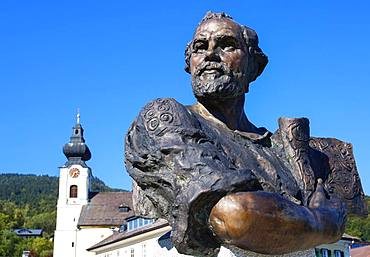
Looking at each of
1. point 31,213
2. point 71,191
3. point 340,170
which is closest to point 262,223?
point 340,170

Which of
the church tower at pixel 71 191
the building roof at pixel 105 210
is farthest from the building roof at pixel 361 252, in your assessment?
the church tower at pixel 71 191

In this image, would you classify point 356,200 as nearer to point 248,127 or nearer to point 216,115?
point 248,127

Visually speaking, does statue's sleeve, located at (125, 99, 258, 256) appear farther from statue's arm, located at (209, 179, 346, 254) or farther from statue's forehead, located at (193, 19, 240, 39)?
statue's forehead, located at (193, 19, 240, 39)

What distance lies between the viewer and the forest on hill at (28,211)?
196 ft

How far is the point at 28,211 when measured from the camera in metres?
99.4

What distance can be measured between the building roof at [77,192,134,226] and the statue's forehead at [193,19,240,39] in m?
47.0

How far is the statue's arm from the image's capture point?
177cm

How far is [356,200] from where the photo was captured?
8.63 ft

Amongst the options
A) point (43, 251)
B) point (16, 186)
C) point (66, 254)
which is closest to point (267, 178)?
point (66, 254)

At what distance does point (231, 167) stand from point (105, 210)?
51.0m

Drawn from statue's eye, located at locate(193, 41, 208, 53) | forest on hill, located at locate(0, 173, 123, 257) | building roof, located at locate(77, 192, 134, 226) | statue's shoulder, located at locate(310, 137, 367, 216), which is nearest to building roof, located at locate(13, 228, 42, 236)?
forest on hill, located at locate(0, 173, 123, 257)

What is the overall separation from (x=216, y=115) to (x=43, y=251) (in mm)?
65189

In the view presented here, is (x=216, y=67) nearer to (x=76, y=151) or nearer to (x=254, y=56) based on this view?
(x=254, y=56)

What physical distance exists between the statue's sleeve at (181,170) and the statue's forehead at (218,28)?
13.9 inches
